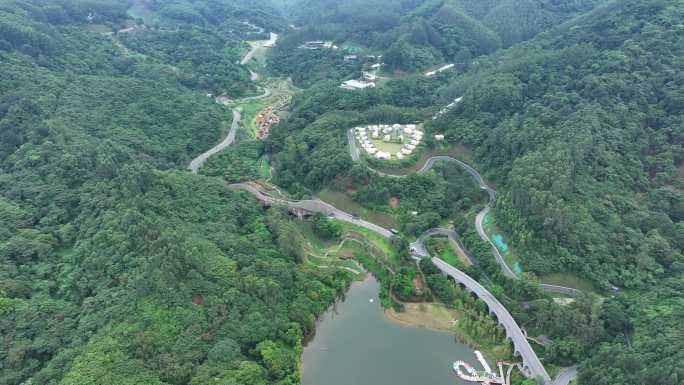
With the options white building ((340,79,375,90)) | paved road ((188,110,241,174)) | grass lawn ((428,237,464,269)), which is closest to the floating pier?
grass lawn ((428,237,464,269))

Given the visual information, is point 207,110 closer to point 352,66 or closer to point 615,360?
point 352,66

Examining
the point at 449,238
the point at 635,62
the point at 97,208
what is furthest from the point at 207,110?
the point at 635,62

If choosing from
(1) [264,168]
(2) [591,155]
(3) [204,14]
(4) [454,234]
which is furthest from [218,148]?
(3) [204,14]

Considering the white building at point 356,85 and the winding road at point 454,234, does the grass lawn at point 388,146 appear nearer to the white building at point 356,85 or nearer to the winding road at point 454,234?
the winding road at point 454,234

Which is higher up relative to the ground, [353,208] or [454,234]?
[454,234]

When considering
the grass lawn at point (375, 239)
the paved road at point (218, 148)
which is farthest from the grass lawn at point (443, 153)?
the paved road at point (218, 148)

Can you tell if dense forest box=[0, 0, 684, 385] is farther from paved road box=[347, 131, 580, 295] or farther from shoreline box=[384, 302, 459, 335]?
shoreline box=[384, 302, 459, 335]

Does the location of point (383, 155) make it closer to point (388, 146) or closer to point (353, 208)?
point (388, 146)
